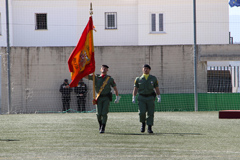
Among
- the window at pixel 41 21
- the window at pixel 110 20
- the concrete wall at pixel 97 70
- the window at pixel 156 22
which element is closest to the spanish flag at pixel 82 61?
the concrete wall at pixel 97 70

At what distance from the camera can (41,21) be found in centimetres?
3331

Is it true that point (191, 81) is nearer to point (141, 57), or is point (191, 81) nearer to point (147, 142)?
point (141, 57)

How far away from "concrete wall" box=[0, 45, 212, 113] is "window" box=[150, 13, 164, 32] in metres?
7.57

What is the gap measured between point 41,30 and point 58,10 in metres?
1.69

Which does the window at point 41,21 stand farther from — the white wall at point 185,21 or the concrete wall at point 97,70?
the concrete wall at point 97,70

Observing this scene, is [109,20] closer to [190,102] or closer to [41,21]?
[41,21]

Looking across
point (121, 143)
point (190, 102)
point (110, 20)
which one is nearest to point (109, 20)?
point (110, 20)

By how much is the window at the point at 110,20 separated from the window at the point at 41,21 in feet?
13.2

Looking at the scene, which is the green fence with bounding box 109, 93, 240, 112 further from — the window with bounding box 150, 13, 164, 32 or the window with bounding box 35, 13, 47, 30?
the window with bounding box 35, 13, 47, 30

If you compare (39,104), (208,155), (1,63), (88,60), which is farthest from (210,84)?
(208,155)

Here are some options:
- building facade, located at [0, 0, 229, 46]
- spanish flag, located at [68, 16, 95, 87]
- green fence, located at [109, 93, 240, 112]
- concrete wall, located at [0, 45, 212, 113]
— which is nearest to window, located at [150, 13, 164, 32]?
building facade, located at [0, 0, 229, 46]

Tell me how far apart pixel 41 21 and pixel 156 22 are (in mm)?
7498

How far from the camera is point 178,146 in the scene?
1007 centimetres

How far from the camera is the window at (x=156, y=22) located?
32.4 meters
